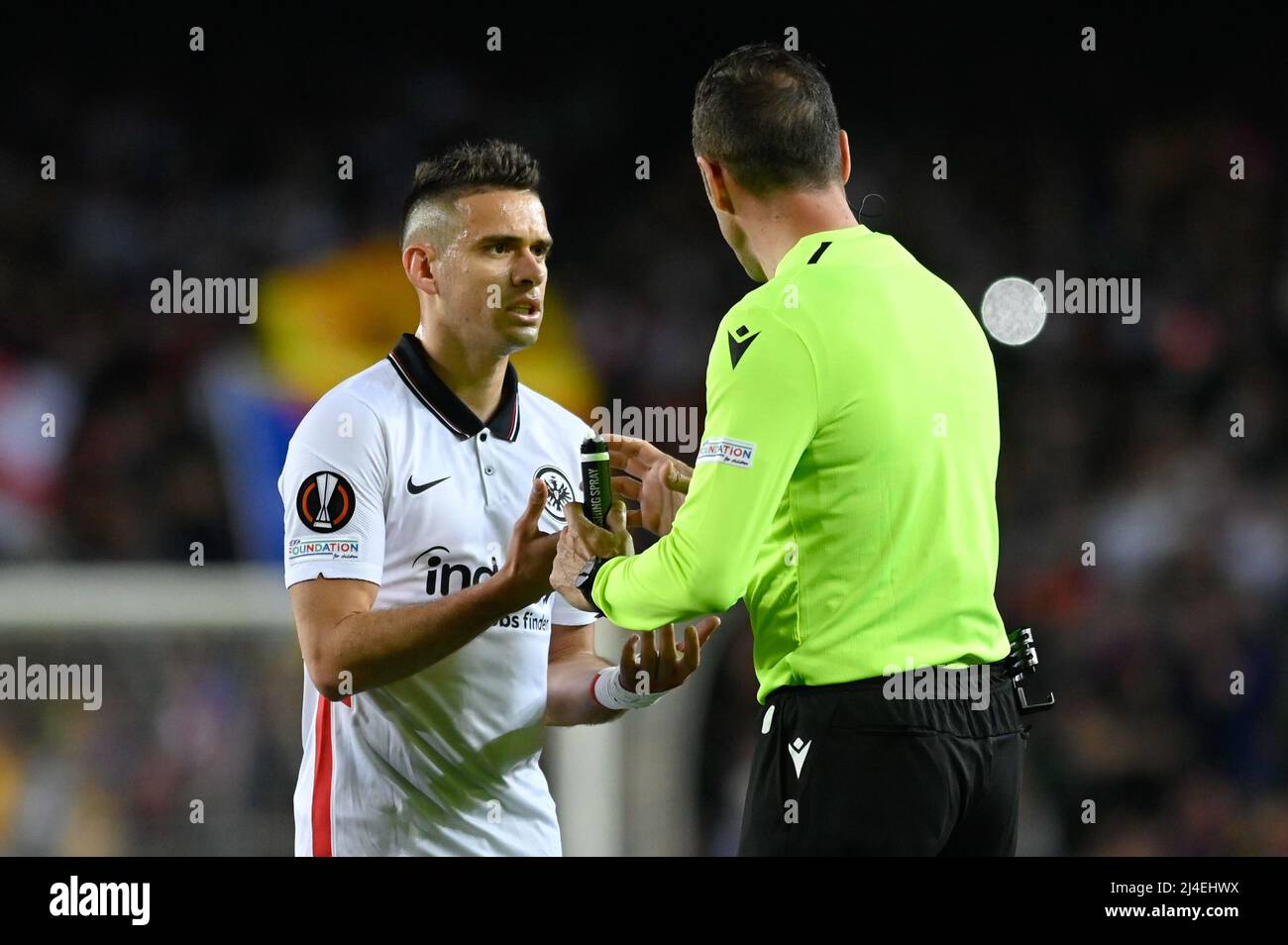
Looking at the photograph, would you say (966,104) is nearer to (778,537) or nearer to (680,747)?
(680,747)

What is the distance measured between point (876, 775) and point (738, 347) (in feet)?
2.29

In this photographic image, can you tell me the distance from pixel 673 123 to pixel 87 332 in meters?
3.02

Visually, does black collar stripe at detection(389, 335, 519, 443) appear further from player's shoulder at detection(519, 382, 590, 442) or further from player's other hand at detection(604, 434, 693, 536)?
player's other hand at detection(604, 434, 693, 536)

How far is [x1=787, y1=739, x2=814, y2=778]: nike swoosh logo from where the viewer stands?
2303mm

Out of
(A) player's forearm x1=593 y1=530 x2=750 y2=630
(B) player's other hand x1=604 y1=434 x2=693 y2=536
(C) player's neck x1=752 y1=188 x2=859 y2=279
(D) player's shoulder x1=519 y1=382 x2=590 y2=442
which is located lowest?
(A) player's forearm x1=593 y1=530 x2=750 y2=630

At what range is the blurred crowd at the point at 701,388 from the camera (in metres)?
4.55

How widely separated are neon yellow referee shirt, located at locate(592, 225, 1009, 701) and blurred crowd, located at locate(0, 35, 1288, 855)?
8.25 feet

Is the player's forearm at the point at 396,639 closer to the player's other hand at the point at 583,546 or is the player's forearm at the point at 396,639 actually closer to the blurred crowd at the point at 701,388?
the player's other hand at the point at 583,546

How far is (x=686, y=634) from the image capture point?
9.18ft

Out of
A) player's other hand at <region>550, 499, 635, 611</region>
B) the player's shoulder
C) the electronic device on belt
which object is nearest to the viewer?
the electronic device on belt

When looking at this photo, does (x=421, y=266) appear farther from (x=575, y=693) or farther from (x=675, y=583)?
Result: (x=675, y=583)

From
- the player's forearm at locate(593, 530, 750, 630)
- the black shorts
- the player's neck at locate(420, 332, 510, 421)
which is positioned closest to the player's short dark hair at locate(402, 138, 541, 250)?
the player's neck at locate(420, 332, 510, 421)

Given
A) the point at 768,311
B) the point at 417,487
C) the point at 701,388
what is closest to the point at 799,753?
the point at 768,311

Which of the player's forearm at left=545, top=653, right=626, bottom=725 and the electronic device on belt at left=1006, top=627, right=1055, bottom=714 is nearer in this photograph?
the electronic device on belt at left=1006, top=627, right=1055, bottom=714
